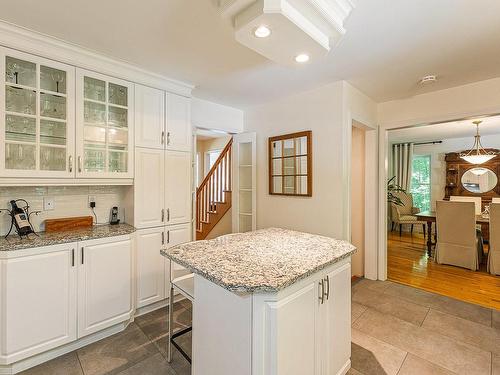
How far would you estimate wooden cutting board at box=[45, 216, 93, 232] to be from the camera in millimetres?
2219

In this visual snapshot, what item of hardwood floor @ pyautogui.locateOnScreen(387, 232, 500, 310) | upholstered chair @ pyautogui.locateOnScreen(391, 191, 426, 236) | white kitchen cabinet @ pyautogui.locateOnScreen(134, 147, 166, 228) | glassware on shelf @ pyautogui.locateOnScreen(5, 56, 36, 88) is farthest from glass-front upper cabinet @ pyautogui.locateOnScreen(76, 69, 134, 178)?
upholstered chair @ pyautogui.locateOnScreen(391, 191, 426, 236)

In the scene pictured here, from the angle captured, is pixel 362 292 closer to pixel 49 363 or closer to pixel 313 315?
pixel 313 315

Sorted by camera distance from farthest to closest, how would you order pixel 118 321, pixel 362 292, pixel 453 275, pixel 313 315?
pixel 453 275, pixel 362 292, pixel 118 321, pixel 313 315

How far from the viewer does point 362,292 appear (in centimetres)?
310

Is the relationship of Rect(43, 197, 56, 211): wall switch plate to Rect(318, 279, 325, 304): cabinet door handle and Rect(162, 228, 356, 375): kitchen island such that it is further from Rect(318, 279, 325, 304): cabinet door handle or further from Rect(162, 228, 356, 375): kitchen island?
Rect(318, 279, 325, 304): cabinet door handle

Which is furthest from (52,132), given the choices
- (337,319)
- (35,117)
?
(337,319)

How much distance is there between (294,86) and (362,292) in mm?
2645

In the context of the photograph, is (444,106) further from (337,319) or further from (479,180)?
(479,180)

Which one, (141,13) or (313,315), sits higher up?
(141,13)

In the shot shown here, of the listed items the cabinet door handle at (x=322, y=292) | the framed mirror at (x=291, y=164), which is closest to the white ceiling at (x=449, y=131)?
the framed mirror at (x=291, y=164)

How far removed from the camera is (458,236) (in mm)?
3967

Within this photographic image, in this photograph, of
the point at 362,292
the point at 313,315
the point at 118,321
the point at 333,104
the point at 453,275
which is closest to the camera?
the point at 313,315

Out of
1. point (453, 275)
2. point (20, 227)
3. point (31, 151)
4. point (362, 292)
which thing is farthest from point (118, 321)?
point (453, 275)

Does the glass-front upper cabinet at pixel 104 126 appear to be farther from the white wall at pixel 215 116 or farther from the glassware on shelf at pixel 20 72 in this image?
the white wall at pixel 215 116
